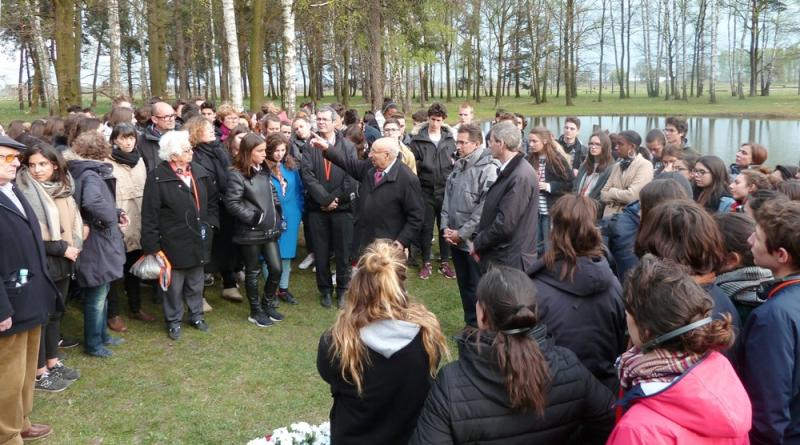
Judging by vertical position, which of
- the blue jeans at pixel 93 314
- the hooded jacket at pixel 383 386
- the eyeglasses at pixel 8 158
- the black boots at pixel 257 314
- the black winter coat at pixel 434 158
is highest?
the eyeglasses at pixel 8 158

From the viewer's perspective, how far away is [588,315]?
319cm

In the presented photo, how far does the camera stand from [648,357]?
2.09 metres

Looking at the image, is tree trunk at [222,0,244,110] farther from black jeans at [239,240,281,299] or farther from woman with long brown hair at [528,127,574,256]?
woman with long brown hair at [528,127,574,256]

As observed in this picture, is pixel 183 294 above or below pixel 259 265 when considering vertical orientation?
below

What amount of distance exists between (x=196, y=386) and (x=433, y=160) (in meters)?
4.28

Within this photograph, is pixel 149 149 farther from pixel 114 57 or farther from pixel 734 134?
pixel 734 134

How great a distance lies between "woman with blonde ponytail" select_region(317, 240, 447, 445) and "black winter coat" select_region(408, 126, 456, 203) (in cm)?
525

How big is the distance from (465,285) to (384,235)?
Answer: 0.97m

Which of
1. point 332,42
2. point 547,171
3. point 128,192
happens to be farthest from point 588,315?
point 332,42

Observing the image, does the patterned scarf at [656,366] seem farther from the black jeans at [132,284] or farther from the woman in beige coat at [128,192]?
the black jeans at [132,284]

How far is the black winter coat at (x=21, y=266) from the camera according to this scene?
12.3ft

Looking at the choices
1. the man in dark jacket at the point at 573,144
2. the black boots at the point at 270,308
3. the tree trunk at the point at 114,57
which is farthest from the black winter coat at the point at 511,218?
the tree trunk at the point at 114,57

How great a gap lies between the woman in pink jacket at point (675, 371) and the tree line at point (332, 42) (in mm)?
11452

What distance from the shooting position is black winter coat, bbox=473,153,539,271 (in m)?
4.95
